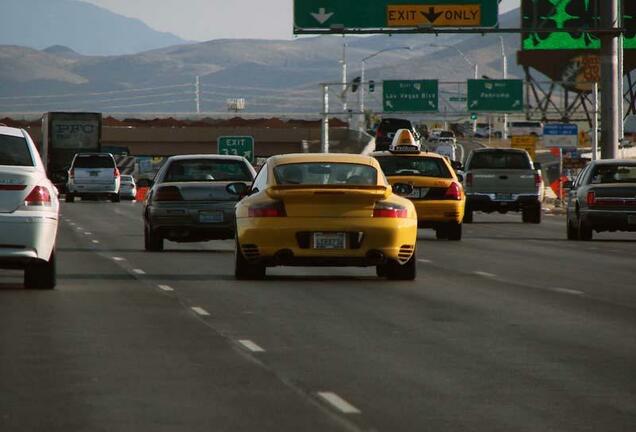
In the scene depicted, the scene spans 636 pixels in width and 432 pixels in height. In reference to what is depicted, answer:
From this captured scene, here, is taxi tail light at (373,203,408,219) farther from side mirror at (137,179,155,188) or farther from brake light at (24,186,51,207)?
side mirror at (137,179,155,188)

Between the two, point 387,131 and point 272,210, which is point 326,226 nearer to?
point 272,210

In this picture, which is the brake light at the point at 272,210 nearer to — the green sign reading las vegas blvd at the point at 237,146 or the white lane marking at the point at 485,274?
the white lane marking at the point at 485,274

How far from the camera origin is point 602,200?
3397cm

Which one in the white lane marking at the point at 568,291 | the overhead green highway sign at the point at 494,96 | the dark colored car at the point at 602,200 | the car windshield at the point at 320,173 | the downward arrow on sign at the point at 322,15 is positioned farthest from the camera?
the overhead green highway sign at the point at 494,96

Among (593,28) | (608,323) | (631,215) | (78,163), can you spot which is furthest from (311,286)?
(78,163)

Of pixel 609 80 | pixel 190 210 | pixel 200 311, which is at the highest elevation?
pixel 609 80

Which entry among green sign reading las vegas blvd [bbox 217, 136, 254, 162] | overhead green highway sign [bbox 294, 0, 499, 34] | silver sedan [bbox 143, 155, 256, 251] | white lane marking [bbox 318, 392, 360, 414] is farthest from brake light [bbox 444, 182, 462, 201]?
green sign reading las vegas blvd [bbox 217, 136, 254, 162]

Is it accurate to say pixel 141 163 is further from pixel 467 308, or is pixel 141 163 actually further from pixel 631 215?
pixel 467 308

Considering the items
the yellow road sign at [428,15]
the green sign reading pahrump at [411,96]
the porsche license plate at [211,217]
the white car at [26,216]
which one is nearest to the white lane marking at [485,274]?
the porsche license plate at [211,217]

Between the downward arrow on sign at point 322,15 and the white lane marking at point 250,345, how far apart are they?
4397 cm

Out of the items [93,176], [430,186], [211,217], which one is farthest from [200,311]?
[93,176]

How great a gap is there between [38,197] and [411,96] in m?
90.0

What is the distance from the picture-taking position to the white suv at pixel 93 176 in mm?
72375

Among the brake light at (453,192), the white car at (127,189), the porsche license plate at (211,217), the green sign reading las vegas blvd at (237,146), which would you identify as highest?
the green sign reading las vegas blvd at (237,146)
